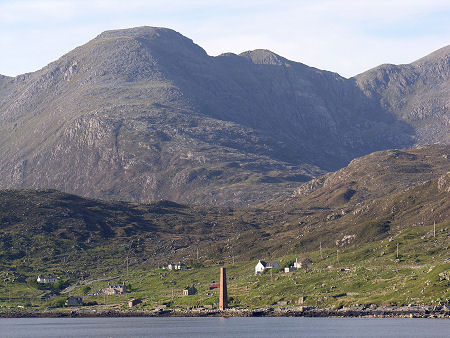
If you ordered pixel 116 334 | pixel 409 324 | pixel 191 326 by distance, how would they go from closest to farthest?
Answer: pixel 409 324, pixel 116 334, pixel 191 326

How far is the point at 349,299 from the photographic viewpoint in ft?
644

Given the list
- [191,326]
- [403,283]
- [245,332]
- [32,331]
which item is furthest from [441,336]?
[32,331]

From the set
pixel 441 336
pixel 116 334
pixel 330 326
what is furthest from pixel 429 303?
pixel 116 334

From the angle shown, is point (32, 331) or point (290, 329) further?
point (32, 331)

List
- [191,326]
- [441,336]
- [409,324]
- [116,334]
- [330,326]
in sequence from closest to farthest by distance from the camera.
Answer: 1. [441,336]
2. [409,324]
3. [330,326]
4. [116,334]
5. [191,326]

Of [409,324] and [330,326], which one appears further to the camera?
[330,326]

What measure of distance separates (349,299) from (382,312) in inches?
681

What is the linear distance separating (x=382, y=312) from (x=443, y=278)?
1757 cm

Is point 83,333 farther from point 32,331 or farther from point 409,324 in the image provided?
point 409,324

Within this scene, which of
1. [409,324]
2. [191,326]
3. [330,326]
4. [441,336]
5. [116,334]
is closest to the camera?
[441,336]

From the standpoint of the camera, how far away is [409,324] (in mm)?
158500

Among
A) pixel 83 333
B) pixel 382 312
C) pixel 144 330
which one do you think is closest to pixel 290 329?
pixel 382 312

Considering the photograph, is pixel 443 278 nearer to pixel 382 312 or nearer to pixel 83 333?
pixel 382 312

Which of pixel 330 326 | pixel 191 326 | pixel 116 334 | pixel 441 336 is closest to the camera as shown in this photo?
pixel 441 336
